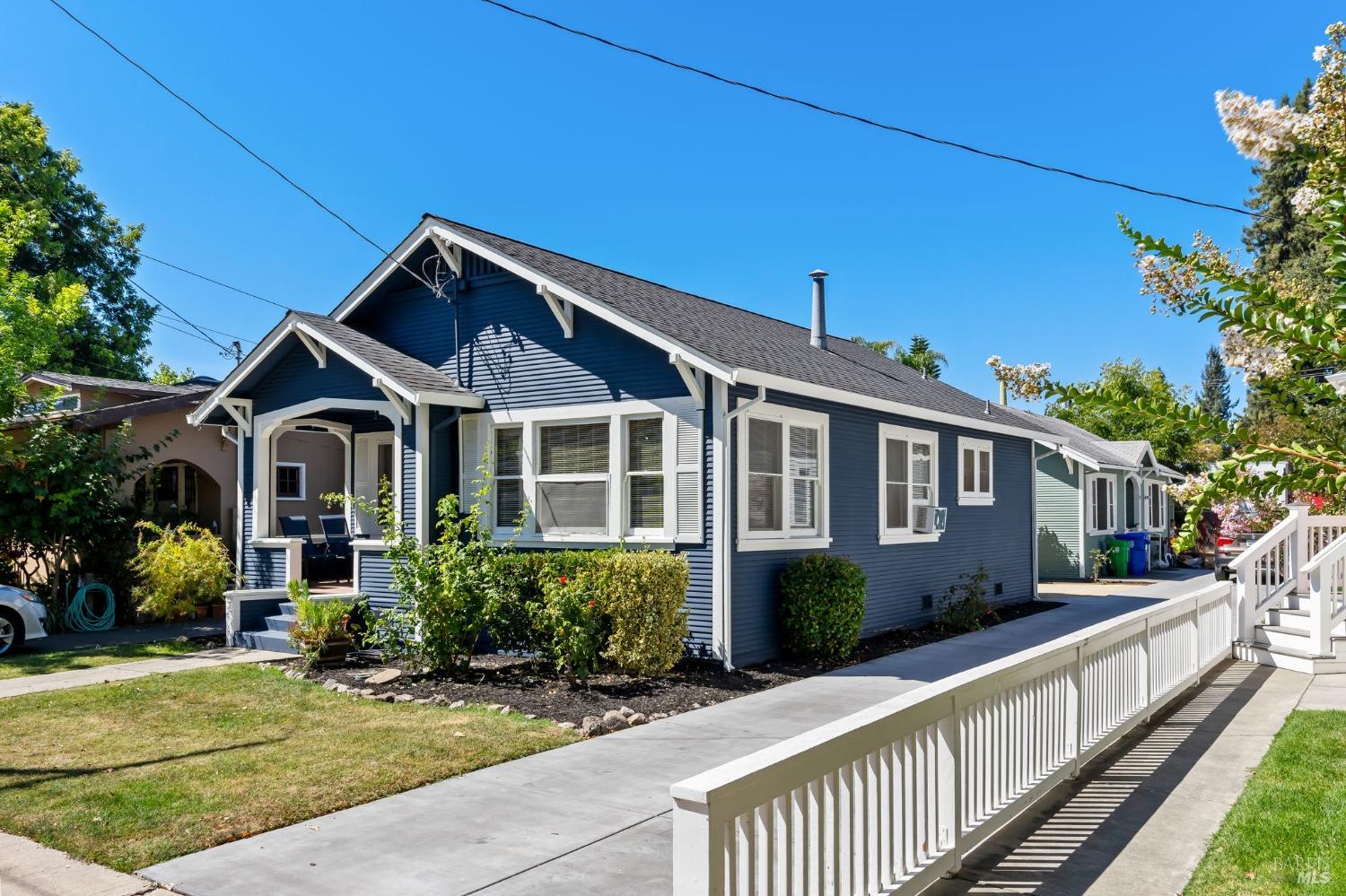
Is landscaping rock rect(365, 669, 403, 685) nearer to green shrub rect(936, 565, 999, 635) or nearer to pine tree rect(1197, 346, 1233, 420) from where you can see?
green shrub rect(936, 565, 999, 635)

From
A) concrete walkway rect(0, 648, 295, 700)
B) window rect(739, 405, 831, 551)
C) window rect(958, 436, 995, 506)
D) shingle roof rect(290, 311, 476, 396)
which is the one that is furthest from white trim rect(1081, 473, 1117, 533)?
concrete walkway rect(0, 648, 295, 700)

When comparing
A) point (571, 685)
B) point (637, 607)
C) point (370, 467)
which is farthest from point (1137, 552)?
point (571, 685)

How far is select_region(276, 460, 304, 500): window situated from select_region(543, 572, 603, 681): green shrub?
11597 mm

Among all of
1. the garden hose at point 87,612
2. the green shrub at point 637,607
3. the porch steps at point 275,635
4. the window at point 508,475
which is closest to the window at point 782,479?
the green shrub at point 637,607

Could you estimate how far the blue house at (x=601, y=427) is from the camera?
33.6ft

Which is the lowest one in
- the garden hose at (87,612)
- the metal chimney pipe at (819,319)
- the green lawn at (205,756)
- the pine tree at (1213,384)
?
the green lawn at (205,756)

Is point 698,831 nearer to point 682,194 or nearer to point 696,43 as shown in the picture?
point 696,43

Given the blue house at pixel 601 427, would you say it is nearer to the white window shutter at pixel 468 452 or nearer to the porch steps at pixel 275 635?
the white window shutter at pixel 468 452

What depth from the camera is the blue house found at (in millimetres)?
10242

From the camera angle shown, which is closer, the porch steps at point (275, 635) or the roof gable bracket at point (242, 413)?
the porch steps at point (275, 635)

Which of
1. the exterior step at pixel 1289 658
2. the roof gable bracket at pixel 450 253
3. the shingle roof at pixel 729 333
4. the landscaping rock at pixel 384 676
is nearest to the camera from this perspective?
the landscaping rock at pixel 384 676

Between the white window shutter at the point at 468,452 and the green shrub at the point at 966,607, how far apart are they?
710cm

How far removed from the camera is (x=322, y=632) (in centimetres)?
1040

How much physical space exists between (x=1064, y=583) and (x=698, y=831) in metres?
21.8
